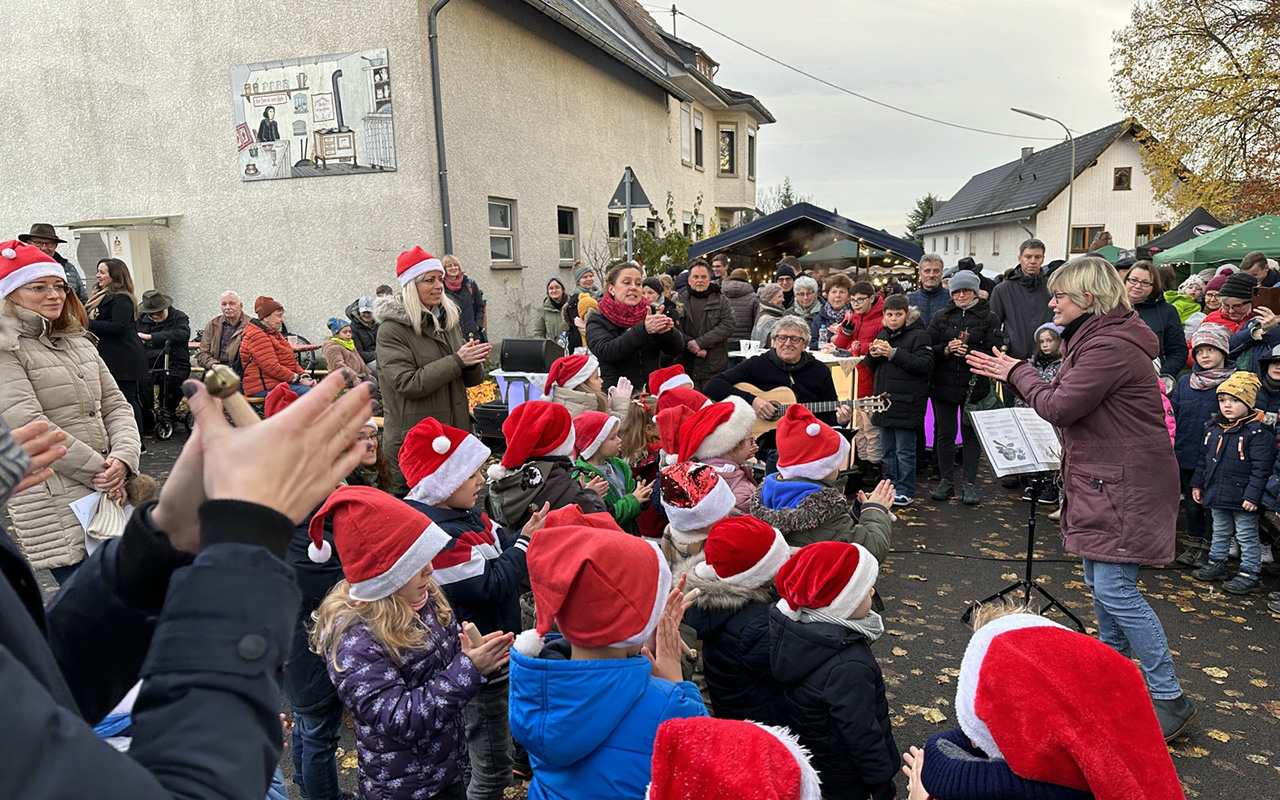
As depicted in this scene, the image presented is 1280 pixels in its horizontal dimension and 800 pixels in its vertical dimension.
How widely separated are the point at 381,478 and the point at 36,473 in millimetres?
3229

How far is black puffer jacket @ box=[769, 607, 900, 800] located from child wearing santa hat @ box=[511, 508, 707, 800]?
1.70 ft

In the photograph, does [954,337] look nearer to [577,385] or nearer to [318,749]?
[577,385]

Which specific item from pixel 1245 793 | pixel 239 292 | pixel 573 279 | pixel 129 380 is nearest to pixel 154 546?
pixel 1245 793

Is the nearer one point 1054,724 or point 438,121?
point 1054,724

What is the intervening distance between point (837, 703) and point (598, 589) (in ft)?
3.25

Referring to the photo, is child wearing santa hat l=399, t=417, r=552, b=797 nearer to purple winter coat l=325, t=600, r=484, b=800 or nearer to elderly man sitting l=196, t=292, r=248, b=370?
purple winter coat l=325, t=600, r=484, b=800

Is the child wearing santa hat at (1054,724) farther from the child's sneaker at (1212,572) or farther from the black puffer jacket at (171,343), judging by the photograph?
the black puffer jacket at (171,343)

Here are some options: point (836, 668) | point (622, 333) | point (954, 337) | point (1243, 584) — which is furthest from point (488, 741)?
point (954, 337)

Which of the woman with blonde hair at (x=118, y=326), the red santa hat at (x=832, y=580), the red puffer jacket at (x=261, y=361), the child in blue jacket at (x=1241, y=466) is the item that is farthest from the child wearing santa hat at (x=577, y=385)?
the woman with blonde hair at (x=118, y=326)

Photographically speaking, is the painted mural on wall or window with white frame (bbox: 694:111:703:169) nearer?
the painted mural on wall

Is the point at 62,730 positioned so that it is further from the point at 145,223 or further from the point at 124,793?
the point at 145,223

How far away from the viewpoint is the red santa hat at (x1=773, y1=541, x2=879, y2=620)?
2674mm

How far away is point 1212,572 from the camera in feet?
18.3

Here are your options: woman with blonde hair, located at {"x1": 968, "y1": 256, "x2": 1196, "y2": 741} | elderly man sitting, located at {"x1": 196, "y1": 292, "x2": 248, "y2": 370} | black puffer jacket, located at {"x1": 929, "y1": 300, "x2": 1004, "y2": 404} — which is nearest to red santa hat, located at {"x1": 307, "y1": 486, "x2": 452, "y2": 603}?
woman with blonde hair, located at {"x1": 968, "y1": 256, "x2": 1196, "y2": 741}
